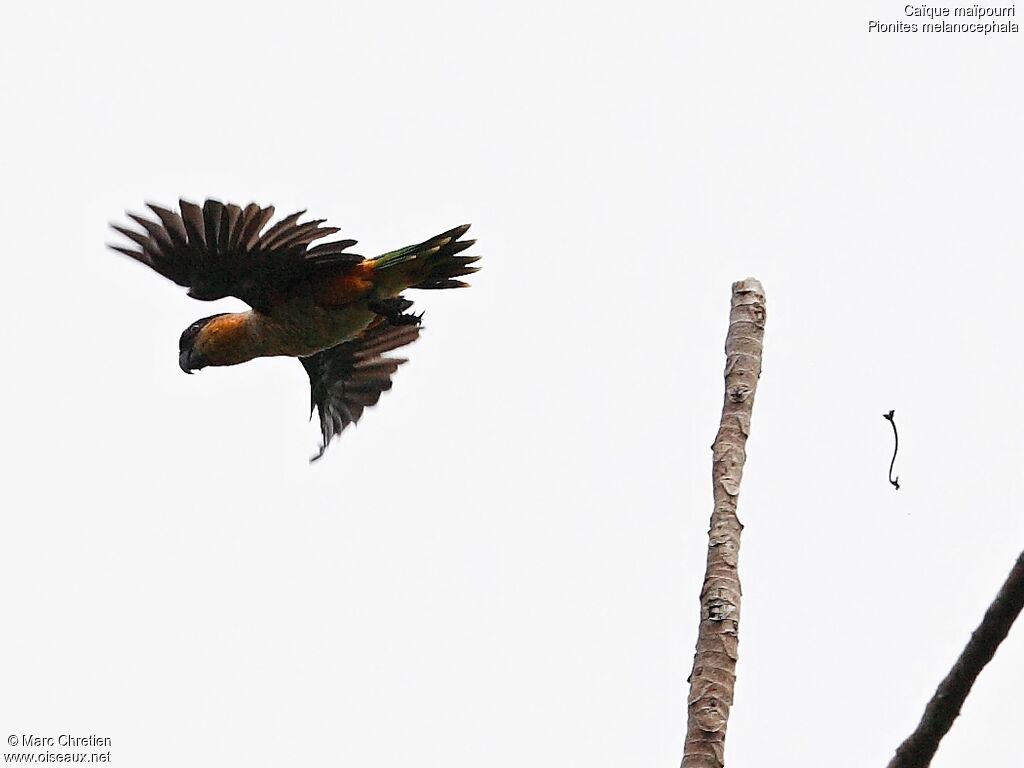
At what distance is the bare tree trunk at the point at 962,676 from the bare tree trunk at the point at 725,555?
111 cm

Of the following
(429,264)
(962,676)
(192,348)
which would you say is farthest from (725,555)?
(192,348)

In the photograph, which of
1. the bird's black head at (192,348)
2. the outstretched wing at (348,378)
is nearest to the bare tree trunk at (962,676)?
the bird's black head at (192,348)

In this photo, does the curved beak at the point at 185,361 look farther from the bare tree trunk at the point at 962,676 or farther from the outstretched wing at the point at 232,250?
the bare tree trunk at the point at 962,676

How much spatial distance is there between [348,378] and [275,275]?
1.81 m

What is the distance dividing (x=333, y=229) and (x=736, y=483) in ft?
13.2

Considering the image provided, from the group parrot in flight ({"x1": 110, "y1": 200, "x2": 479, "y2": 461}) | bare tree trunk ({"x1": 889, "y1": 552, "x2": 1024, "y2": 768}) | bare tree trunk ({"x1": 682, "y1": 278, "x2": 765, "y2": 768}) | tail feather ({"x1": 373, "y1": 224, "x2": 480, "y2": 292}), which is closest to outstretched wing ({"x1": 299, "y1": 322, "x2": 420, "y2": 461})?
parrot in flight ({"x1": 110, "y1": 200, "x2": 479, "y2": 461})

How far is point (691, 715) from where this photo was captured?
4457mm

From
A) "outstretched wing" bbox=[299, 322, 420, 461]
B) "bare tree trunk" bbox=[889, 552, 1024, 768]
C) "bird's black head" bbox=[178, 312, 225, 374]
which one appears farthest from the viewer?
"outstretched wing" bbox=[299, 322, 420, 461]

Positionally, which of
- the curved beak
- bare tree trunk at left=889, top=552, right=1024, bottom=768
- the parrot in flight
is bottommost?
bare tree trunk at left=889, top=552, right=1024, bottom=768

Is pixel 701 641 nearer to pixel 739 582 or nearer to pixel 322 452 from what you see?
pixel 739 582

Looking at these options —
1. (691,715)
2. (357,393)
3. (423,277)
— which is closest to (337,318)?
(423,277)

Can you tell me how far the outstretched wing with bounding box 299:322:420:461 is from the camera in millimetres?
10141

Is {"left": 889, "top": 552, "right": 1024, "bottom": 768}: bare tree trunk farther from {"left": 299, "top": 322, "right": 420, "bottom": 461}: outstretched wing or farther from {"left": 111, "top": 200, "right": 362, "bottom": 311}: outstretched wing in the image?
{"left": 299, "top": 322, "right": 420, "bottom": 461}: outstretched wing

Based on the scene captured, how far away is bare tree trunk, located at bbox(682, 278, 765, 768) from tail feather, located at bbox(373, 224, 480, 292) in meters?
3.19
